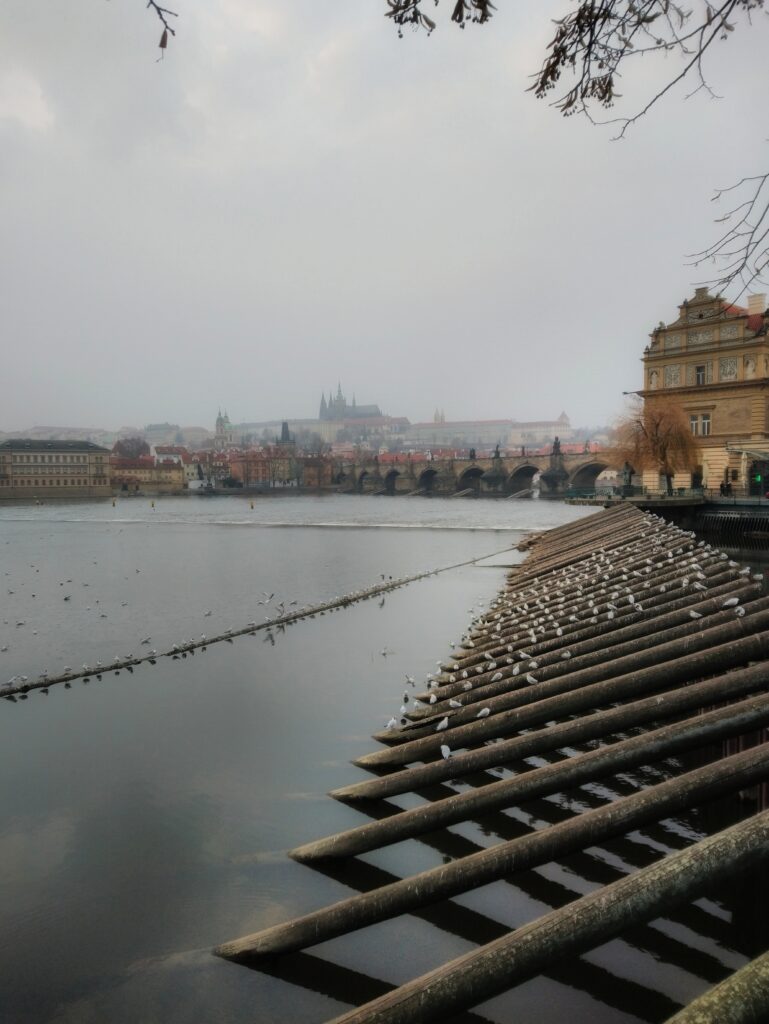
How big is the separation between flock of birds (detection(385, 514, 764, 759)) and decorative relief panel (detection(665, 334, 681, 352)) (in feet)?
88.3

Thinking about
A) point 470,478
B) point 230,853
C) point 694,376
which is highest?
point 694,376

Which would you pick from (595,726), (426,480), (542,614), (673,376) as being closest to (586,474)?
(426,480)

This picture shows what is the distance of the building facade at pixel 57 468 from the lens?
390 ft

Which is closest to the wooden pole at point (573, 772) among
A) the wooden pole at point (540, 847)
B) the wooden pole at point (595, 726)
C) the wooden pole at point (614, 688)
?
the wooden pole at point (595, 726)

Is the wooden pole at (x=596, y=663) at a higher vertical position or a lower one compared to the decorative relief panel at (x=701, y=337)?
lower

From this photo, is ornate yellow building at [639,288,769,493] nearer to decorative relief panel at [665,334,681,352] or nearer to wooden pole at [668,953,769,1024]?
decorative relief panel at [665,334,681,352]

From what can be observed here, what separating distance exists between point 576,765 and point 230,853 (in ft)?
9.56

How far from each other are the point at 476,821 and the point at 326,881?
4.72ft

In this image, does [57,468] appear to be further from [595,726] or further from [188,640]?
[595,726]

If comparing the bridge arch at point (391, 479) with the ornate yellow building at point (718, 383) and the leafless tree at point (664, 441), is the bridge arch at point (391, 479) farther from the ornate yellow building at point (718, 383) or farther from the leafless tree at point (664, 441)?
the leafless tree at point (664, 441)

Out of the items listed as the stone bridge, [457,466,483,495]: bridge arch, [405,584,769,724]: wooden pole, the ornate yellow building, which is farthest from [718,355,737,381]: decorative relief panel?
[457,466,483,495]: bridge arch

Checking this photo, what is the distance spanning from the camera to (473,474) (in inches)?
4469

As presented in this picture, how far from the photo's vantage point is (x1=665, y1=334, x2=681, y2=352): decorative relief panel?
40.4m

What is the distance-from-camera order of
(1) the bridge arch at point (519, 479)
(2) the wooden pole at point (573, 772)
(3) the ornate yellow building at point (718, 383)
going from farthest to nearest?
1. (1) the bridge arch at point (519, 479)
2. (3) the ornate yellow building at point (718, 383)
3. (2) the wooden pole at point (573, 772)
